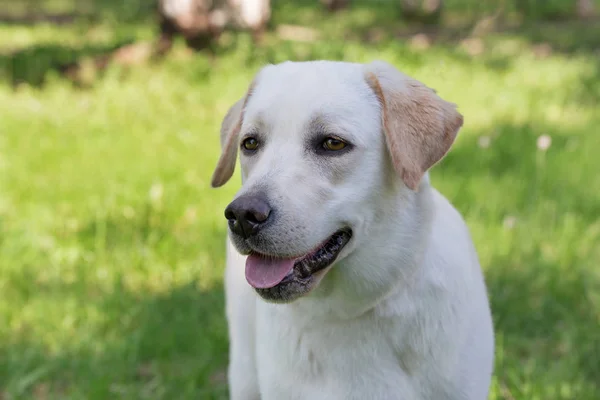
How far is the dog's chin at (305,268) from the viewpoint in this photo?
2.30m

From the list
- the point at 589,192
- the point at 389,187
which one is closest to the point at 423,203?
the point at 389,187

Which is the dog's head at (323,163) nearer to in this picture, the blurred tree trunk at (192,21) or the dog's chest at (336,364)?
the dog's chest at (336,364)

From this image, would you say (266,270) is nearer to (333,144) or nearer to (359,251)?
(359,251)

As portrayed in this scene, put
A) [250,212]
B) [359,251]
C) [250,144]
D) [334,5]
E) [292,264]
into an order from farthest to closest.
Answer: [334,5], [250,144], [359,251], [292,264], [250,212]

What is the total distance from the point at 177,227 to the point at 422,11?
38.9 feet

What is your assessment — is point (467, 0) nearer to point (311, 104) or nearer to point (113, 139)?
point (113, 139)

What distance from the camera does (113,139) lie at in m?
6.35

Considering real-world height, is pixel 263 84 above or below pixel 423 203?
above

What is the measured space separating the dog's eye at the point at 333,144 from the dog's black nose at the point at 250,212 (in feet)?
1.09

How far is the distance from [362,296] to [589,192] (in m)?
3.25

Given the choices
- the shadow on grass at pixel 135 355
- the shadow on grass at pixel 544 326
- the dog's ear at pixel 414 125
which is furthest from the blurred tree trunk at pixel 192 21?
the dog's ear at pixel 414 125

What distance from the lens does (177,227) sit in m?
4.73

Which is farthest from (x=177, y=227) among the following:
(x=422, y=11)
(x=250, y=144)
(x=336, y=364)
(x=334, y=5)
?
(x=334, y=5)

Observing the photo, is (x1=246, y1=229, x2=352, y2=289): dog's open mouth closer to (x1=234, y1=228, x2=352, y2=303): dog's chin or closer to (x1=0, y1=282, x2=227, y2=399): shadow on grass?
(x1=234, y1=228, x2=352, y2=303): dog's chin
